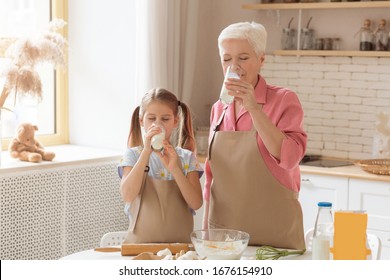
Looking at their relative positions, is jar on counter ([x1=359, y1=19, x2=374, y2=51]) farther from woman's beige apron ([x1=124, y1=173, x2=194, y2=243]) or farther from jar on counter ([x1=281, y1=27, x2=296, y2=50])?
woman's beige apron ([x1=124, y1=173, x2=194, y2=243])

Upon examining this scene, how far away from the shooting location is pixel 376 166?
3818 millimetres

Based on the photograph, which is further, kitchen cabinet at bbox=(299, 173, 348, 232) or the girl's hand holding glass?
kitchen cabinet at bbox=(299, 173, 348, 232)

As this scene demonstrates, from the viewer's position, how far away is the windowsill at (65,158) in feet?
11.4

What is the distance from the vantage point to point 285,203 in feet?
8.61

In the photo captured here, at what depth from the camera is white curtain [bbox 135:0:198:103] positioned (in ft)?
13.2

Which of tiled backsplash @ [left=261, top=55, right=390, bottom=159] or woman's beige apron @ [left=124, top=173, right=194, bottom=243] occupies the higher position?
tiled backsplash @ [left=261, top=55, right=390, bottom=159]

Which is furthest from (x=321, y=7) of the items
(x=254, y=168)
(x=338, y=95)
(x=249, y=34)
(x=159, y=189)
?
(x=159, y=189)

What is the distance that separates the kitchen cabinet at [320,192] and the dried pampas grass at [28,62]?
1.51m

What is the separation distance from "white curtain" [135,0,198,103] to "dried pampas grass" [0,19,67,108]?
1.82ft

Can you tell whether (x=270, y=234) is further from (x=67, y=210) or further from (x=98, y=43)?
(x=98, y=43)

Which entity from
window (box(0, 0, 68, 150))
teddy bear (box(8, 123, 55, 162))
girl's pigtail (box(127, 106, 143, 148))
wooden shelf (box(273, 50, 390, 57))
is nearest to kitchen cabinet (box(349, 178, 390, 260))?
wooden shelf (box(273, 50, 390, 57))

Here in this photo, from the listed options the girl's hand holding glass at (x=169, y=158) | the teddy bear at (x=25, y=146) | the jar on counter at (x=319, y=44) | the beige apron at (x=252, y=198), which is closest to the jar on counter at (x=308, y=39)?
the jar on counter at (x=319, y=44)

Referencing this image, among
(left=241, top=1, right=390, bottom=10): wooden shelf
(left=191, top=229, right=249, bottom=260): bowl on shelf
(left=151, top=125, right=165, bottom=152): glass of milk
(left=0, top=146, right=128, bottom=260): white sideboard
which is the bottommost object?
(left=0, top=146, right=128, bottom=260): white sideboard

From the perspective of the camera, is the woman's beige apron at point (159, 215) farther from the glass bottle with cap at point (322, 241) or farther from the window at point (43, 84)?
the window at point (43, 84)
